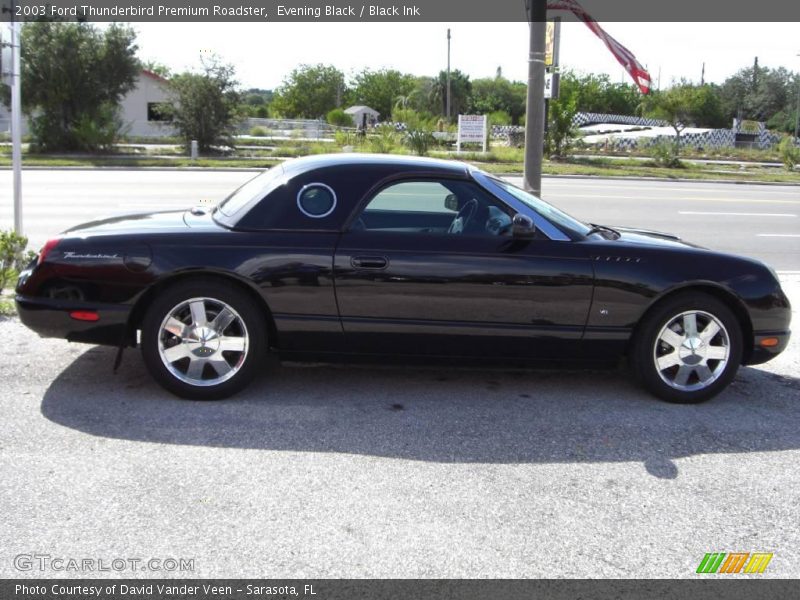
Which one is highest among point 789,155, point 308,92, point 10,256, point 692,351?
point 308,92

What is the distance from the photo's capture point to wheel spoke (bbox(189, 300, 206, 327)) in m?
5.04

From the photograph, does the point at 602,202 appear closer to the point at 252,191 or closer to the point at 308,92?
the point at 252,191

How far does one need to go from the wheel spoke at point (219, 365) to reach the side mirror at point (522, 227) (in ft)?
6.16

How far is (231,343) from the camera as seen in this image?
16.6 ft

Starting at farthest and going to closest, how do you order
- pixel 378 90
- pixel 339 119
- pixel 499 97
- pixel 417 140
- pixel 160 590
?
pixel 499 97 < pixel 378 90 < pixel 339 119 < pixel 417 140 < pixel 160 590

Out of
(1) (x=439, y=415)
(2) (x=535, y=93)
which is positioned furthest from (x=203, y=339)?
(2) (x=535, y=93)

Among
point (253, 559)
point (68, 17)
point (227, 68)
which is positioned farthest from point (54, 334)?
point (68, 17)

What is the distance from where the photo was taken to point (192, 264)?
502cm

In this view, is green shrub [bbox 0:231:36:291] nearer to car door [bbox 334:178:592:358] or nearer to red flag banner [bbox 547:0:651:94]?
car door [bbox 334:178:592:358]

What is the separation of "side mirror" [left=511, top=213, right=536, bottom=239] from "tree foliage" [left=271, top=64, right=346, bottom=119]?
241 ft

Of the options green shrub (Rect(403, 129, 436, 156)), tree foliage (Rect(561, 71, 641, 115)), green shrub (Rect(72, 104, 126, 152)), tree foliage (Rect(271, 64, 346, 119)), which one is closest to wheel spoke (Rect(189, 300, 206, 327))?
green shrub (Rect(403, 129, 436, 156))

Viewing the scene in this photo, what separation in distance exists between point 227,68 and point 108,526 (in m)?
28.8

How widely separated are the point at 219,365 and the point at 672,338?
2.76 m

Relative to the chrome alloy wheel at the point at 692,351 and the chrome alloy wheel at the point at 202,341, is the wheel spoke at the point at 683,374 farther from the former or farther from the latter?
the chrome alloy wheel at the point at 202,341
